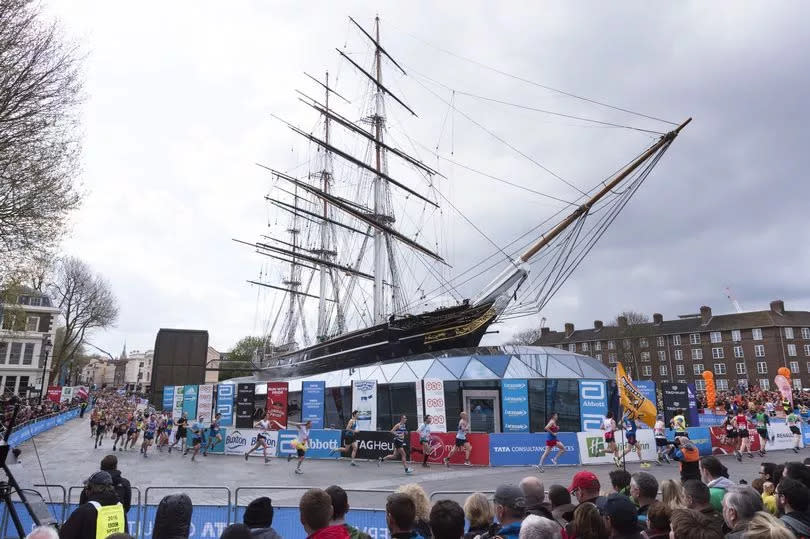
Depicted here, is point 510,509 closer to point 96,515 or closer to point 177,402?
point 96,515

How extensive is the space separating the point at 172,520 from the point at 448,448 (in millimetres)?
14284

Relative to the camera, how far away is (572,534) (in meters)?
3.61

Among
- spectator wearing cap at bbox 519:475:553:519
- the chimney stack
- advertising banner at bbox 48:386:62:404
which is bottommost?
advertising banner at bbox 48:386:62:404

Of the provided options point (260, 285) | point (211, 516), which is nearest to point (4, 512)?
point (211, 516)

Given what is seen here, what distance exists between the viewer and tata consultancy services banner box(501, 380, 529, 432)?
19000 mm

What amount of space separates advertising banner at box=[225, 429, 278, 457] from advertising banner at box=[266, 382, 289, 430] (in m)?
2.86

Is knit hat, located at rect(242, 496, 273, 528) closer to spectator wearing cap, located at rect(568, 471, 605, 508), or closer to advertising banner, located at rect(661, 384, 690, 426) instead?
spectator wearing cap, located at rect(568, 471, 605, 508)

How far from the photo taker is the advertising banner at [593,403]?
62.7ft

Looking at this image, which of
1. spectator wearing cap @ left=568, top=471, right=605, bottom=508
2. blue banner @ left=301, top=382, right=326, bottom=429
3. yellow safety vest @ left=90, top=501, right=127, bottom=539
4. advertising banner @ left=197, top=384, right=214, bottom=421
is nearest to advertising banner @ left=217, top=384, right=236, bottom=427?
advertising banner @ left=197, top=384, right=214, bottom=421

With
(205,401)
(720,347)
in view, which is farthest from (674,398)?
(720,347)

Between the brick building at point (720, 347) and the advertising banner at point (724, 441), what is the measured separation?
53549 millimetres

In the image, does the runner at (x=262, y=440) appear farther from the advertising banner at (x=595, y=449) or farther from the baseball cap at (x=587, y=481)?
the baseball cap at (x=587, y=481)

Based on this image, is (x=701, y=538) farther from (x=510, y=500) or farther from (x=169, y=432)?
(x=169, y=432)

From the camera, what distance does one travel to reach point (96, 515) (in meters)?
4.41
